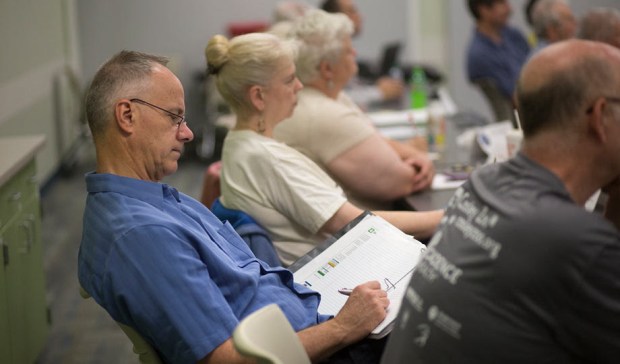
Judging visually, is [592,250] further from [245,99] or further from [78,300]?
[78,300]

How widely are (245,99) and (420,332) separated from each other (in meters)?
1.28

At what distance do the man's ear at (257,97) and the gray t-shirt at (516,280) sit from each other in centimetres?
116

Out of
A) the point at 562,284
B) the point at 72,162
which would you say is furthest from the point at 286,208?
the point at 72,162

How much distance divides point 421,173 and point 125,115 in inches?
59.4

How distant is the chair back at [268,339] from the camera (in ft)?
4.99

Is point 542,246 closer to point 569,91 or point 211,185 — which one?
point 569,91

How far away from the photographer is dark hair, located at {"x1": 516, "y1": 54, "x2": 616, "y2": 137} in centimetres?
141

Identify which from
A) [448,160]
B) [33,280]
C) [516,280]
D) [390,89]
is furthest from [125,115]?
[390,89]

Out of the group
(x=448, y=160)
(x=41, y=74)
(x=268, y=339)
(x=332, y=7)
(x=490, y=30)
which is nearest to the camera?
(x=268, y=339)

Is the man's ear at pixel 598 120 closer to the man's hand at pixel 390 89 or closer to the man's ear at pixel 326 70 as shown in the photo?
the man's ear at pixel 326 70

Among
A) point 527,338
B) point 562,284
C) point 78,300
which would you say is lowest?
point 78,300

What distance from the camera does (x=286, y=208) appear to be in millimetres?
2580

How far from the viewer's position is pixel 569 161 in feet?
4.71

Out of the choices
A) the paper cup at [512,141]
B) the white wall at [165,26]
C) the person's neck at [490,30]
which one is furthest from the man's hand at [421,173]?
the white wall at [165,26]
